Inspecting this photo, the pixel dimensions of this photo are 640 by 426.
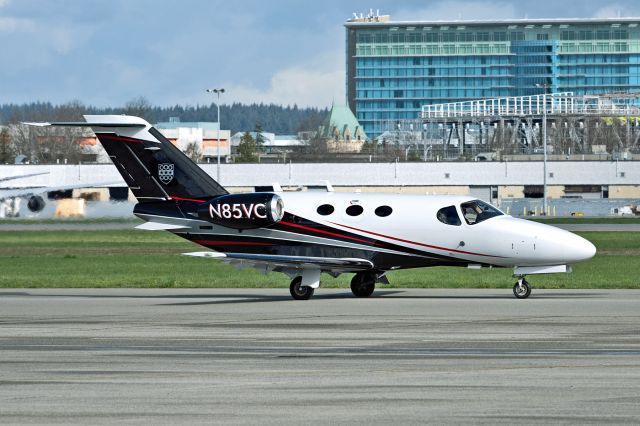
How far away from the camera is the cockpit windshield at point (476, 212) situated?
3052 cm

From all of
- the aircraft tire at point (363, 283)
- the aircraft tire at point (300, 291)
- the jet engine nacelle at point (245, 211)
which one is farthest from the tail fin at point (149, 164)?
the aircraft tire at point (363, 283)

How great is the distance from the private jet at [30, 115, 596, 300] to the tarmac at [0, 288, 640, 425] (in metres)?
1.03

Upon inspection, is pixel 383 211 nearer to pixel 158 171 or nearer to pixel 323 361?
pixel 158 171

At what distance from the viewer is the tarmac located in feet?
47.4

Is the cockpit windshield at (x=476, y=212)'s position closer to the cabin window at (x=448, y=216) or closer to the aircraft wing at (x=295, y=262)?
the cabin window at (x=448, y=216)

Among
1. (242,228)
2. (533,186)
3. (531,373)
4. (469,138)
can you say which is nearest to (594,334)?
(531,373)

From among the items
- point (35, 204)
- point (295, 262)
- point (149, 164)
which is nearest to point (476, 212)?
point (295, 262)

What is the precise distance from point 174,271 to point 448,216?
14800 mm

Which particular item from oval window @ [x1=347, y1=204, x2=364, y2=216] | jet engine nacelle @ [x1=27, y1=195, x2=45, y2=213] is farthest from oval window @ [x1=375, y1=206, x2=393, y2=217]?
jet engine nacelle @ [x1=27, y1=195, x2=45, y2=213]

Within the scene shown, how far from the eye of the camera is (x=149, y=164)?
3180 centimetres

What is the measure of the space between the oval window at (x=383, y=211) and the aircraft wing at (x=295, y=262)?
119 centimetres

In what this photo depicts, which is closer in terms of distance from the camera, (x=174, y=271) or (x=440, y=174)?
(x=174, y=271)

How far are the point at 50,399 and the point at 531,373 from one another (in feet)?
20.8

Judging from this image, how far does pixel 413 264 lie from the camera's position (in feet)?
101
